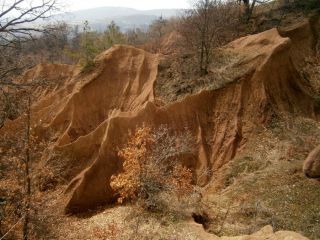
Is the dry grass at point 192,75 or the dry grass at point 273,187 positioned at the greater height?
the dry grass at point 192,75

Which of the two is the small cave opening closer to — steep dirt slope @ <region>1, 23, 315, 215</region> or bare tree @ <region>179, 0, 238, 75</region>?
steep dirt slope @ <region>1, 23, 315, 215</region>

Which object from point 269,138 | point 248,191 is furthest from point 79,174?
point 269,138

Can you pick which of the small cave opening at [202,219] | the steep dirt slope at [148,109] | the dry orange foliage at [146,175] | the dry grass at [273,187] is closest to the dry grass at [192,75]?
the steep dirt slope at [148,109]

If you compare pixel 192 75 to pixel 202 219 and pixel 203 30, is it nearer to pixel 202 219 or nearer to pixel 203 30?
pixel 203 30

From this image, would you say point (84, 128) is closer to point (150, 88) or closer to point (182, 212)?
point (150, 88)

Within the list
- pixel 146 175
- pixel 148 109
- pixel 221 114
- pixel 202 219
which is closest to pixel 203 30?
pixel 221 114

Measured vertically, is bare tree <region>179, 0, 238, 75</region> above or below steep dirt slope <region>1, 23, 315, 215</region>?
above

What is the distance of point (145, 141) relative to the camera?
19.3 metres

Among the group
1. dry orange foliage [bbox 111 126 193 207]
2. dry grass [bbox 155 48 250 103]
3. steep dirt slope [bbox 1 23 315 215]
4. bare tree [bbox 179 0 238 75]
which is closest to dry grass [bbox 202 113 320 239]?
steep dirt slope [bbox 1 23 315 215]

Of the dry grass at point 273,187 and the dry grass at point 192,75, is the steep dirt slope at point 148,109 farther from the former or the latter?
the dry grass at point 273,187

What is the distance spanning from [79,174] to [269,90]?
11.2 m

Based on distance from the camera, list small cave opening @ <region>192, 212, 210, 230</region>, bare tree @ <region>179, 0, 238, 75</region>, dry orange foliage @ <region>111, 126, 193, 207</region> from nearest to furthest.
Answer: small cave opening @ <region>192, 212, 210, 230</region>
dry orange foliage @ <region>111, 126, 193, 207</region>
bare tree @ <region>179, 0, 238, 75</region>

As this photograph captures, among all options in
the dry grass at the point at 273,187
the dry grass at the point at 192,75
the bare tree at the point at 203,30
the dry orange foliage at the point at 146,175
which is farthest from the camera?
the bare tree at the point at 203,30

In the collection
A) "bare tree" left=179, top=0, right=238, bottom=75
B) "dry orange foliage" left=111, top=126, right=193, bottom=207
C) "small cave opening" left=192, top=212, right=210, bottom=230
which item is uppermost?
"bare tree" left=179, top=0, right=238, bottom=75
